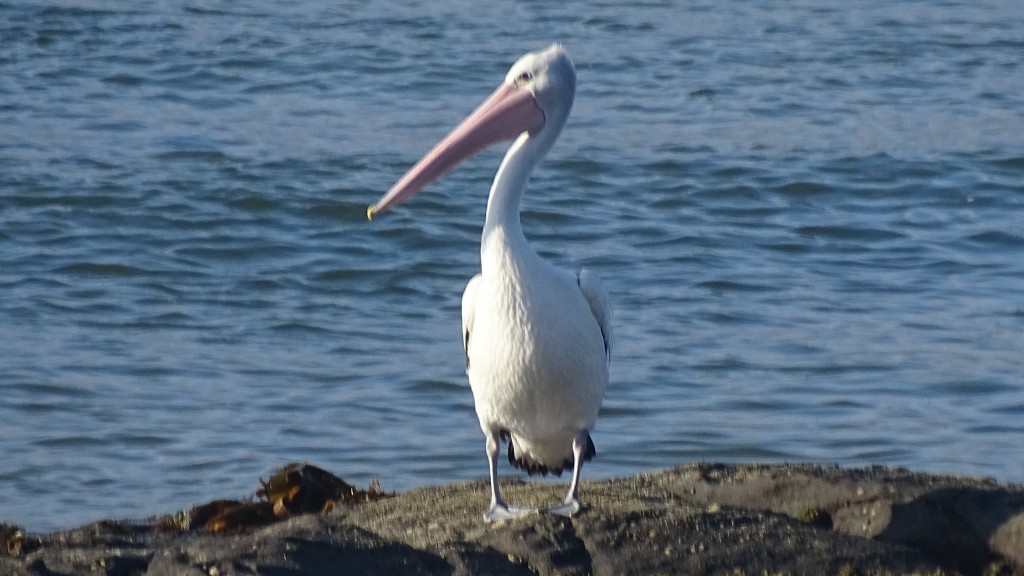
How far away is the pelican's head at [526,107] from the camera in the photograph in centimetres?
495

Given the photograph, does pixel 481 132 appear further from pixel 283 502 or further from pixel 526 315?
pixel 283 502

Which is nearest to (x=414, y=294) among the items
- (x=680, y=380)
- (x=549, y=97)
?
(x=680, y=380)

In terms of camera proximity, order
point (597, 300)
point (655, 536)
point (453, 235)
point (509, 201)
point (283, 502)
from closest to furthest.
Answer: point (655, 536), point (509, 201), point (597, 300), point (283, 502), point (453, 235)

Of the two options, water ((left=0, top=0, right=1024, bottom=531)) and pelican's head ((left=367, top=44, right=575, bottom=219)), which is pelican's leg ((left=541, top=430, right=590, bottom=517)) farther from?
water ((left=0, top=0, right=1024, bottom=531))

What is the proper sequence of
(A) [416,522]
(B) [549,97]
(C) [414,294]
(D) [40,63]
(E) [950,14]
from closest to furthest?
(A) [416,522]
(B) [549,97]
(C) [414,294]
(D) [40,63]
(E) [950,14]

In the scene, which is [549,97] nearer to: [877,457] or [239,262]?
[877,457]

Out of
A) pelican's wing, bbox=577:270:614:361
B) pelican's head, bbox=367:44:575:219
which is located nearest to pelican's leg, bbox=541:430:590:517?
pelican's wing, bbox=577:270:614:361

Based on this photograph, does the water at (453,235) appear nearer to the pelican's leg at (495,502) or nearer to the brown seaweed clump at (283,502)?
the brown seaweed clump at (283,502)

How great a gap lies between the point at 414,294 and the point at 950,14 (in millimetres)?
9566

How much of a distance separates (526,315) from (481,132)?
0.77 m

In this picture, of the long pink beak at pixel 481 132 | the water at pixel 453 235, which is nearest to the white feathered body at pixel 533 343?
the long pink beak at pixel 481 132

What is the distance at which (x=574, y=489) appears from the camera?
15.2ft

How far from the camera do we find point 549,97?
4.95 metres


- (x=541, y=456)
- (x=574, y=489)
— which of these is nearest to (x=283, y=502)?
Result: (x=541, y=456)
